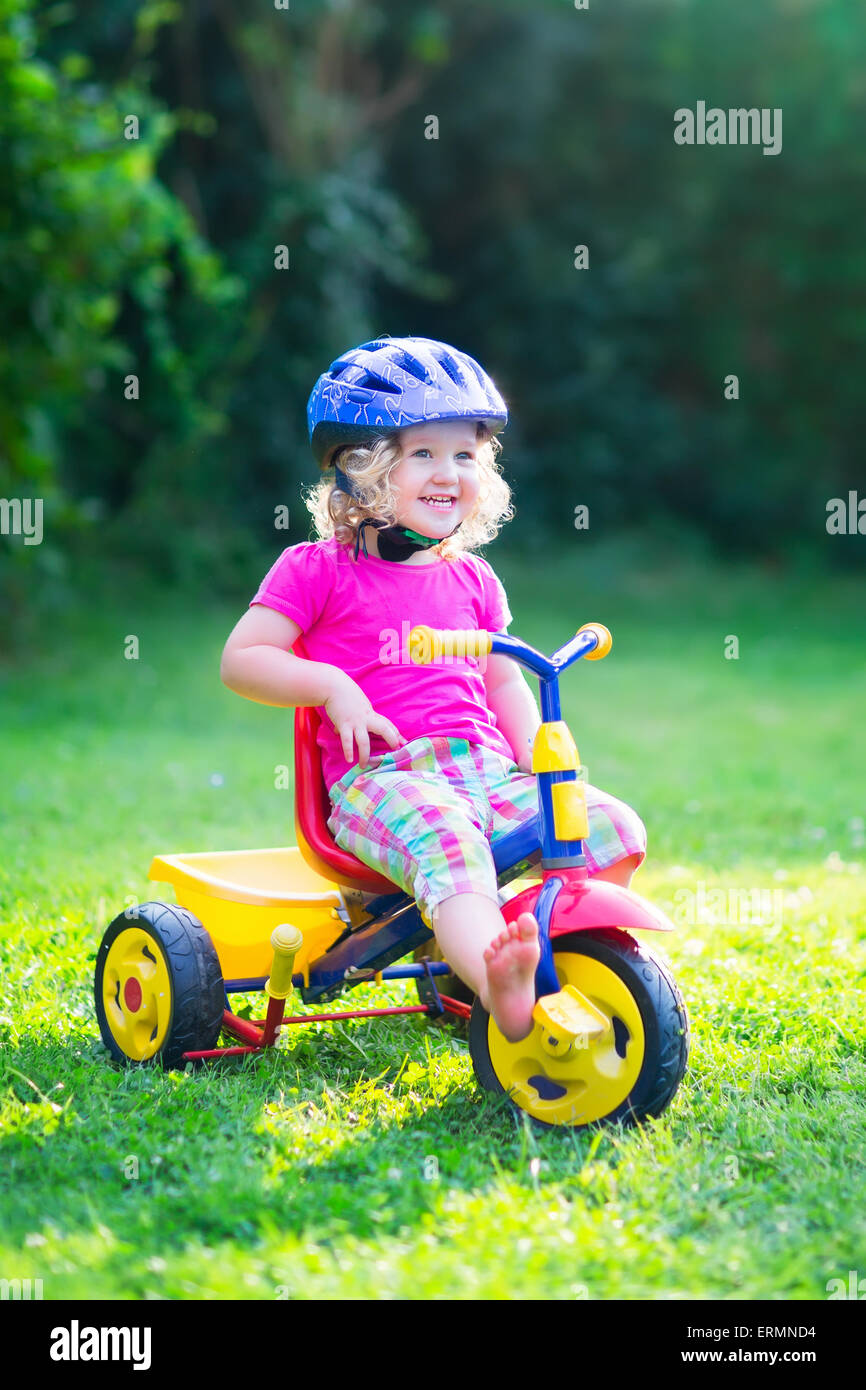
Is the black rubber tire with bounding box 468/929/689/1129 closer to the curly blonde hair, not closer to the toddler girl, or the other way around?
the toddler girl

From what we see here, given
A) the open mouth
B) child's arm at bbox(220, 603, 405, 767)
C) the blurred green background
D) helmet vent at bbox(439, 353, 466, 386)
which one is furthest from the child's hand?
the blurred green background

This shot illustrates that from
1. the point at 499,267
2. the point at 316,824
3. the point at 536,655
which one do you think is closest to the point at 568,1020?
the point at 536,655

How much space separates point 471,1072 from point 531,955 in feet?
2.24

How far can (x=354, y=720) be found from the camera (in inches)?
108

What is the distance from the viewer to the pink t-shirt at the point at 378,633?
2.94 meters

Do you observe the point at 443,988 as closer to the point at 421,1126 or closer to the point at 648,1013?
the point at 421,1126

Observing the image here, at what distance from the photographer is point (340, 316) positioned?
1430 cm

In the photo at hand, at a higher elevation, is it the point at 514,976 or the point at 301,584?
the point at 301,584

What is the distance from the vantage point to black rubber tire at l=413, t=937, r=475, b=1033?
3311 millimetres

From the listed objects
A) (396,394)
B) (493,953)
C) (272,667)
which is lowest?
(493,953)

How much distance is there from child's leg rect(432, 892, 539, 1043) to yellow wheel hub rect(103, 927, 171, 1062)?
25.8 inches

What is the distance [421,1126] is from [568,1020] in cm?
40

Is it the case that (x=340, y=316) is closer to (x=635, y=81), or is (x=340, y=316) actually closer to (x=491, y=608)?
(x=635, y=81)

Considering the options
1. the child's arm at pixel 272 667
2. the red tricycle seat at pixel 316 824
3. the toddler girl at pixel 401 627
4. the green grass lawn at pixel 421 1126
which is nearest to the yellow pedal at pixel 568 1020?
the green grass lawn at pixel 421 1126
